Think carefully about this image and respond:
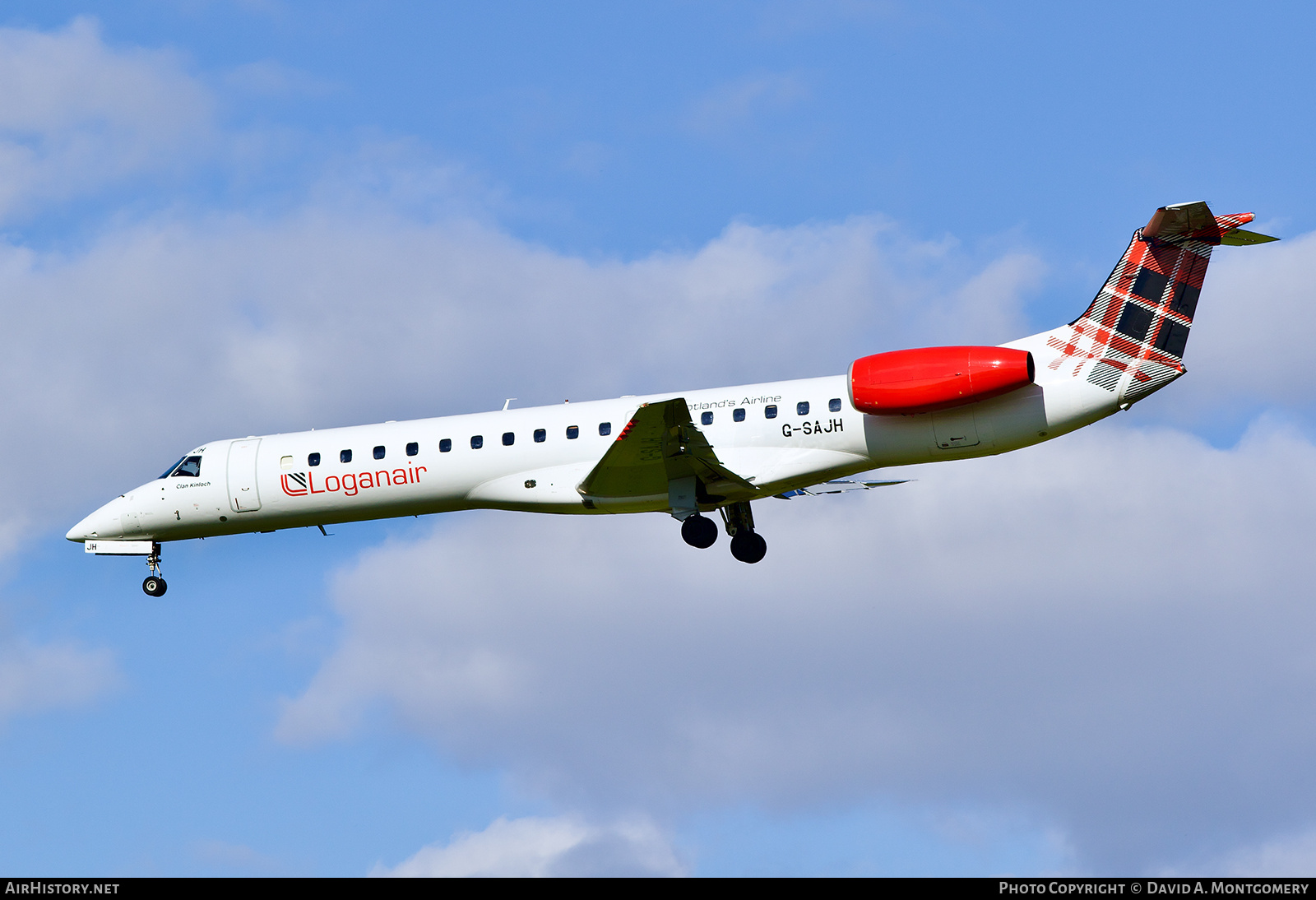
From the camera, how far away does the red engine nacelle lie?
28.7 m

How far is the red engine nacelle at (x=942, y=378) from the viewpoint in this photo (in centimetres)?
2866

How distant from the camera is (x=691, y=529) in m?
30.1

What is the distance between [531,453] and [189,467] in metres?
7.69

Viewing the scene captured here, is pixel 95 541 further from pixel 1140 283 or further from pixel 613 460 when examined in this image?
pixel 1140 283

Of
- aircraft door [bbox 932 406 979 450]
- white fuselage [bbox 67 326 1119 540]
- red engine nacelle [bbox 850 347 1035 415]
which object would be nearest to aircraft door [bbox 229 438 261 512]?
white fuselage [bbox 67 326 1119 540]

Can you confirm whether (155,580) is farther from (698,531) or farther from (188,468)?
(698,531)

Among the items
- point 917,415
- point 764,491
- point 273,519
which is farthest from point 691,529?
point 273,519

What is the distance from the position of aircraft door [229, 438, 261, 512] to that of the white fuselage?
2 cm

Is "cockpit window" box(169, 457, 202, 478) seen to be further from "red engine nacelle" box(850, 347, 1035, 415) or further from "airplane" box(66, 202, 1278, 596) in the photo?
"red engine nacelle" box(850, 347, 1035, 415)

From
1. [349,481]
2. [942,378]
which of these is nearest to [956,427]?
[942,378]

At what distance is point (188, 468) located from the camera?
33.1 meters

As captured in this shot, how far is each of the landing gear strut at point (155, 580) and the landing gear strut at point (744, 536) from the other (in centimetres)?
1201

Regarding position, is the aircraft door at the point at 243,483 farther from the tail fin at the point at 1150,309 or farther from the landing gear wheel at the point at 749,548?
the tail fin at the point at 1150,309
